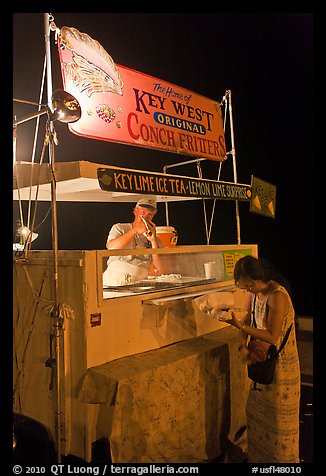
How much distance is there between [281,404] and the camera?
321 cm

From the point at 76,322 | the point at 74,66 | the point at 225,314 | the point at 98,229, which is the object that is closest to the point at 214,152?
the point at 74,66

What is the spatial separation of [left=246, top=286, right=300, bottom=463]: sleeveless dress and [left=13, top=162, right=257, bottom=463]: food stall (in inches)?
20.0

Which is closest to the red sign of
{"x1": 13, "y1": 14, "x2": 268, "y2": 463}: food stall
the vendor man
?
{"x1": 13, "y1": 14, "x2": 268, "y2": 463}: food stall

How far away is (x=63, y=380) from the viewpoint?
3234mm

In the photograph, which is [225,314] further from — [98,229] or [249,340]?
[98,229]

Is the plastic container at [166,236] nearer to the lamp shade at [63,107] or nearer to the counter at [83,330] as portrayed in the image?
the counter at [83,330]

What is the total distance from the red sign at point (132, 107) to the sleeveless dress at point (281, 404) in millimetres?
2410

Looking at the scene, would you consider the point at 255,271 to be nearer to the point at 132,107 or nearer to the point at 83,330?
the point at 83,330

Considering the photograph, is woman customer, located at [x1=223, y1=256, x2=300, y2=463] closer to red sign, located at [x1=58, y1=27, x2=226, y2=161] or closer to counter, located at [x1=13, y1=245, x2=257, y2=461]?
counter, located at [x1=13, y1=245, x2=257, y2=461]

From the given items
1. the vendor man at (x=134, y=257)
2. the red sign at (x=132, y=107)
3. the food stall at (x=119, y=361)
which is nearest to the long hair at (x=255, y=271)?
the food stall at (x=119, y=361)

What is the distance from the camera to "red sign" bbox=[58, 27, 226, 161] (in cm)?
384

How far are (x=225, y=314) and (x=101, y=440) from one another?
149cm

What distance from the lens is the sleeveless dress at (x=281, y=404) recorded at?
321 cm

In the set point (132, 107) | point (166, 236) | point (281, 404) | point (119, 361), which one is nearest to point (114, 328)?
point (119, 361)
